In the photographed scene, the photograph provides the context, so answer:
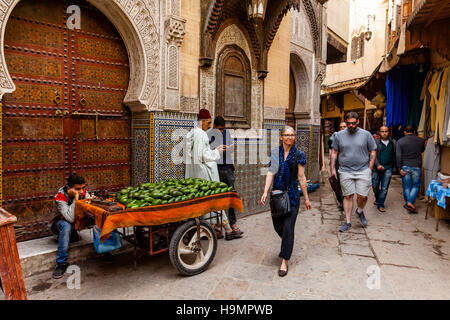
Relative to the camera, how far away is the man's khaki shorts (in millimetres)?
5094

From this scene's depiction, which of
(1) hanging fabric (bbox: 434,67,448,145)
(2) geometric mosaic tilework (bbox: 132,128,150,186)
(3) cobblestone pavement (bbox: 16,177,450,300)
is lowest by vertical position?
(3) cobblestone pavement (bbox: 16,177,450,300)

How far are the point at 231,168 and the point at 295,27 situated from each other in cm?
562

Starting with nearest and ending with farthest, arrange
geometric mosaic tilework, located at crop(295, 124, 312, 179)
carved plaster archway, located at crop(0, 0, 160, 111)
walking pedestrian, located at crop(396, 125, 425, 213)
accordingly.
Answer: carved plaster archway, located at crop(0, 0, 160, 111) → walking pedestrian, located at crop(396, 125, 425, 213) → geometric mosaic tilework, located at crop(295, 124, 312, 179)

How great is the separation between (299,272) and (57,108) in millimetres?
3749

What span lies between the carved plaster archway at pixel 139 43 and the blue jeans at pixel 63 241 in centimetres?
203

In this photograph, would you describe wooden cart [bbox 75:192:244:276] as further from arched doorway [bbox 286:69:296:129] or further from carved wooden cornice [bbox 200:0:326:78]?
arched doorway [bbox 286:69:296:129]

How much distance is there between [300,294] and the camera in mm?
3148

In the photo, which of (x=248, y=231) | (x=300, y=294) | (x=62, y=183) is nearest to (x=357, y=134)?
(x=248, y=231)

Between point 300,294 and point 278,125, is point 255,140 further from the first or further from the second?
point 300,294

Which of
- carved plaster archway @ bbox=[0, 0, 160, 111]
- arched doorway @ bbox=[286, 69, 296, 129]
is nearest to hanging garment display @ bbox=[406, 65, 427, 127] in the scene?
arched doorway @ bbox=[286, 69, 296, 129]

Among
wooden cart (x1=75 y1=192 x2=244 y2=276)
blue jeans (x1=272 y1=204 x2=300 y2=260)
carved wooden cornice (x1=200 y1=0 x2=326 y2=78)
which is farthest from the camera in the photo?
carved wooden cornice (x1=200 y1=0 x2=326 y2=78)

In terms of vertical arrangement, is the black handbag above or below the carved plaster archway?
below

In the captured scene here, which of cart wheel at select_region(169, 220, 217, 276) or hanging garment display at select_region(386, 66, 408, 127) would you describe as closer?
cart wheel at select_region(169, 220, 217, 276)

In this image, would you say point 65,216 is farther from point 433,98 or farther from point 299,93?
point 299,93
